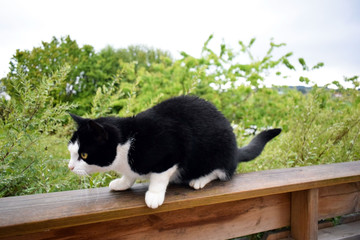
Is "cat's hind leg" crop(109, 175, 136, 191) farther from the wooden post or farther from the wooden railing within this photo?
the wooden post

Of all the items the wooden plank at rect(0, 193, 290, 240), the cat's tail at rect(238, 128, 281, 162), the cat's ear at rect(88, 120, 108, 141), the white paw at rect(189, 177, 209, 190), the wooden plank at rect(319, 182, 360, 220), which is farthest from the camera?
the wooden plank at rect(319, 182, 360, 220)

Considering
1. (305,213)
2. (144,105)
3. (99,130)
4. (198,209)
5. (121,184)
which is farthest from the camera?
(144,105)

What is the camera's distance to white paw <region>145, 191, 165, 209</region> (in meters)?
0.89

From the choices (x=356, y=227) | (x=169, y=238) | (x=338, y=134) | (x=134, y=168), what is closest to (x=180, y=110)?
(x=134, y=168)

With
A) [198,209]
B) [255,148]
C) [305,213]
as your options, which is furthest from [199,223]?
[305,213]

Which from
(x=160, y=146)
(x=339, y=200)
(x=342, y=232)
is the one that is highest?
(x=160, y=146)

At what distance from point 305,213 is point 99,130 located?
40.9 inches

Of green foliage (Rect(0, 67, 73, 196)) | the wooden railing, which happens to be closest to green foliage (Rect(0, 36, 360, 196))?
green foliage (Rect(0, 67, 73, 196))

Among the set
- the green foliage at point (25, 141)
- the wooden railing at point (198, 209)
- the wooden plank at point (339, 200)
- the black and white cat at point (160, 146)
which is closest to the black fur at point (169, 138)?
the black and white cat at point (160, 146)

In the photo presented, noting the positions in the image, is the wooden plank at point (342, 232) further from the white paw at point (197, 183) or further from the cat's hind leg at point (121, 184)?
the cat's hind leg at point (121, 184)

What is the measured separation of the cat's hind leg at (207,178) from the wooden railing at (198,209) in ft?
0.08

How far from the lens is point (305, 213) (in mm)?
1312

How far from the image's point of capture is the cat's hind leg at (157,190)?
89 centimetres

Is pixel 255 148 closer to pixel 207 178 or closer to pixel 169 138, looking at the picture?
pixel 207 178
